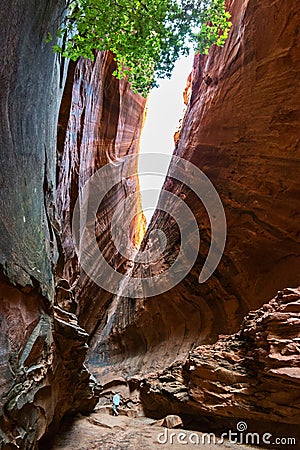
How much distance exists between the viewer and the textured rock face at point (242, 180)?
8.80 meters

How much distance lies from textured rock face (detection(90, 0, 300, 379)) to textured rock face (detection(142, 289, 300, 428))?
2.71 m

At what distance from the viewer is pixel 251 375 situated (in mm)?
6270

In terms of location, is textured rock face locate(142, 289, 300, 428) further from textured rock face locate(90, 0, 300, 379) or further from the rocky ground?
textured rock face locate(90, 0, 300, 379)

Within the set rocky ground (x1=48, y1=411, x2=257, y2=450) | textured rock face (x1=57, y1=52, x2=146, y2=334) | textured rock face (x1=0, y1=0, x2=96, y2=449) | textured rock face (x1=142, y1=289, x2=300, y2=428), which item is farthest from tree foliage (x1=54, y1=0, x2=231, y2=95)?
rocky ground (x1=48, y1=411, x2=257, y2=450)

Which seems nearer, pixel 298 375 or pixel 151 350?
pixel 298 375

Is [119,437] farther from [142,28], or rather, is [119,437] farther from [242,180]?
[242,180]

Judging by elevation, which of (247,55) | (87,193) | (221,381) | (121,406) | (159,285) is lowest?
(121,406)

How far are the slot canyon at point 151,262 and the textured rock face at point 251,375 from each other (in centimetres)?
3

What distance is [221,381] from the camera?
6531 millimetres

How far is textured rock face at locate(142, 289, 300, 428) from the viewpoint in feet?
18.2

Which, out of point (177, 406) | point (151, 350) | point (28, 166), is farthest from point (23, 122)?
point (151, 350)

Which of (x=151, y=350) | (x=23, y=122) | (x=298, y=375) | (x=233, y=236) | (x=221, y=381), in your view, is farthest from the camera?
(x=151, y=350)

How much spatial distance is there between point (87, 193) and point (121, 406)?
7.68m

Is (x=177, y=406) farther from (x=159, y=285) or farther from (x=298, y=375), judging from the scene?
(x=159, y=285)
